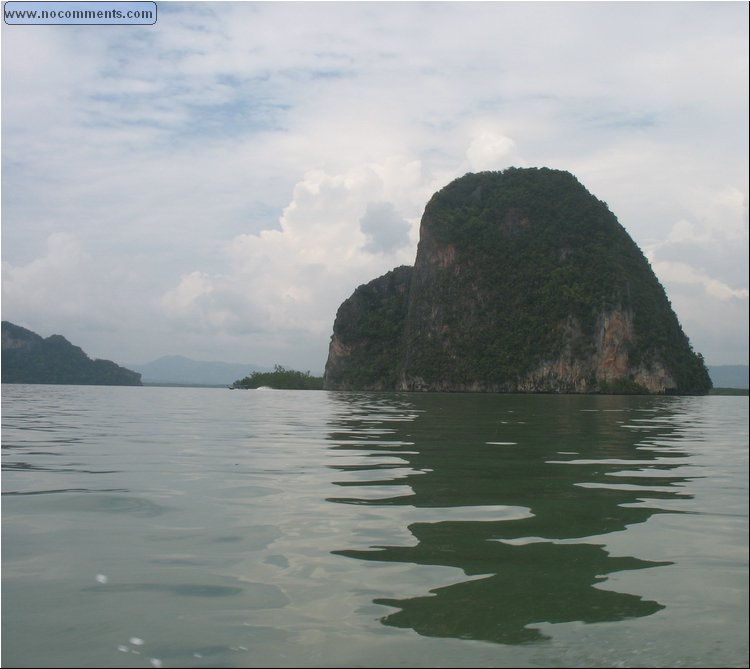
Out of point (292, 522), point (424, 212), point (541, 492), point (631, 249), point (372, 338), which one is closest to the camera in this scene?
point (292, 522)

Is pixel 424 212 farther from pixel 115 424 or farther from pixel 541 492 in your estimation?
pixel 541 492

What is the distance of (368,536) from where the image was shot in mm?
4867

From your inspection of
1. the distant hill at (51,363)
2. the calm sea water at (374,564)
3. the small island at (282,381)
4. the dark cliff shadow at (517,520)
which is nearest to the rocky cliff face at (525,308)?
the small island at (282,381)

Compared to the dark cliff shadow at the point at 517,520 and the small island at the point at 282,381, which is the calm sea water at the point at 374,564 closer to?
the dark cliff shadow at the point at 517,520

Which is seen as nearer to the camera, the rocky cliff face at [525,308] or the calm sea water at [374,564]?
the calm sea water at [374,564]

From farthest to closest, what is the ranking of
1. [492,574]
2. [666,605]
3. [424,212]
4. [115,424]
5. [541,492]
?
[424,212] < [115,424] < [541,492] < [492,574] < [666,605]

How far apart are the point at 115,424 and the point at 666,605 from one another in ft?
49.1

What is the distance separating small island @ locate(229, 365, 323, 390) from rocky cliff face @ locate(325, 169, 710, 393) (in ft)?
25.3

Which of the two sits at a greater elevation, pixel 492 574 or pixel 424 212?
pixel 424 212

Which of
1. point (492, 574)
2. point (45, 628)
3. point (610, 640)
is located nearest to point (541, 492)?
point (492, 574)

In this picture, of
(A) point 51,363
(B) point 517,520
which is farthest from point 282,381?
(B) point 517,520

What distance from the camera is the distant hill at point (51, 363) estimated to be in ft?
411

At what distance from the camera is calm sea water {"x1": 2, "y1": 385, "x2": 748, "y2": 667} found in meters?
2.92

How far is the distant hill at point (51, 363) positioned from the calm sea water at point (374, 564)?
12946 cm
